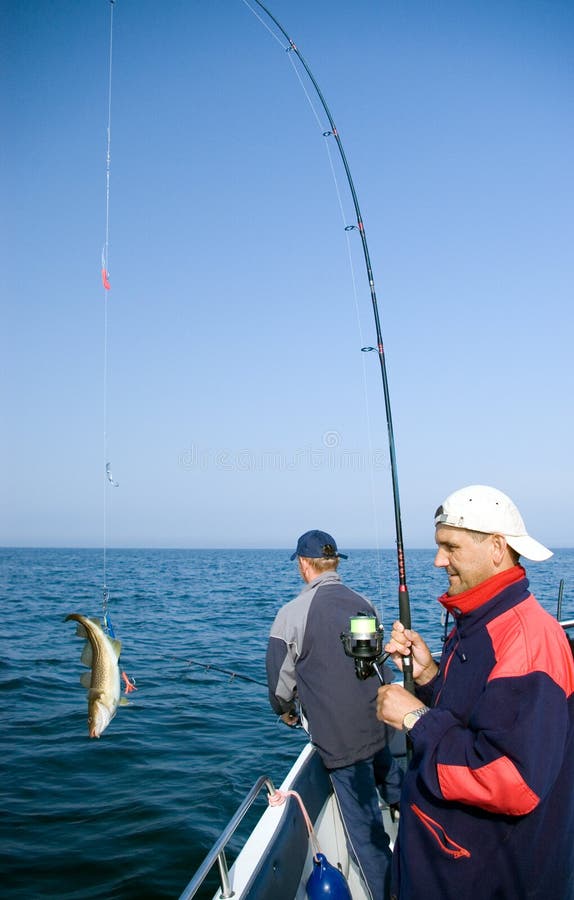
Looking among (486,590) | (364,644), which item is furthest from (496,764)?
(364,644)

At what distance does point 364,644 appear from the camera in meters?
2.82

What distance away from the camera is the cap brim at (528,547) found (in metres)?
2.01

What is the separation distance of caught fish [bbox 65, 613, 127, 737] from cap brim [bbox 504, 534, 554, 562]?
2.63 m

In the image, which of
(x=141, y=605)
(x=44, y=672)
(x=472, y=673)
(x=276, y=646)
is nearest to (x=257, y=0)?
(x=276, y=646)

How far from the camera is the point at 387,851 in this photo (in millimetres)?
3629

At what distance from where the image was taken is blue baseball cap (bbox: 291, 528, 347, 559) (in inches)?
155

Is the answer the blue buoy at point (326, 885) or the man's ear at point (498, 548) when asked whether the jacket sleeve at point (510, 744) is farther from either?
the blue buoy at point (326, 885)

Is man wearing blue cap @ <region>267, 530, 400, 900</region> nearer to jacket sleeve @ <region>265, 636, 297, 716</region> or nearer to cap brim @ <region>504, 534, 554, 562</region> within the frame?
jacket sleeve @ <region>265, 636, 297, 716</region>

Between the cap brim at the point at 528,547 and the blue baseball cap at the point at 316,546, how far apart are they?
6.44ft

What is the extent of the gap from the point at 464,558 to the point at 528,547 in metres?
0.21

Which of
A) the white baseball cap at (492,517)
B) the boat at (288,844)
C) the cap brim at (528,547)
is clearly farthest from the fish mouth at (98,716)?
the cap brim at (528,547)

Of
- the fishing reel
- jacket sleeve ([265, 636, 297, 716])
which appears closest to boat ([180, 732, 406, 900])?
jacket sleeve ([265, 636, 297, 716])

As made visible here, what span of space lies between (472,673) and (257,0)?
7.50m

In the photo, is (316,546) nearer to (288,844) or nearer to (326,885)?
(288,844)
